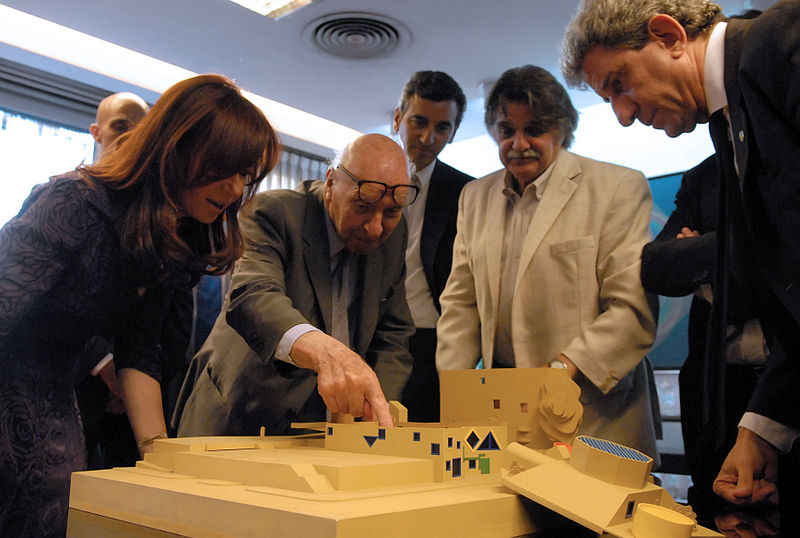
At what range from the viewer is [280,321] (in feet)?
4.57

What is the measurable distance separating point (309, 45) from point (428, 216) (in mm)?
2024

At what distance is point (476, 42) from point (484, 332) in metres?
2.43

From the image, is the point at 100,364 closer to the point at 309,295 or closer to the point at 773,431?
the point at 309,295

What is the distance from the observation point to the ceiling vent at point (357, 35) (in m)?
3.69

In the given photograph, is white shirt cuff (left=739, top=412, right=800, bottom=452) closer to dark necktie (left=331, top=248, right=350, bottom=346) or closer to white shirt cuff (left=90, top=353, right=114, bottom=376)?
dark necktie (left=331, top=248, right=350, bottom=346)

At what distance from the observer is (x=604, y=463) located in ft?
2.71

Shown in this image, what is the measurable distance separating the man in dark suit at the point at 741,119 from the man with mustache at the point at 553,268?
43 centimetres

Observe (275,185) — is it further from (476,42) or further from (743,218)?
(743,218)

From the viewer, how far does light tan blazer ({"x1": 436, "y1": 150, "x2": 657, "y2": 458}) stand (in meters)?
1.73

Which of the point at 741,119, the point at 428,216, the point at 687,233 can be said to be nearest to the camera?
the point at 741,119

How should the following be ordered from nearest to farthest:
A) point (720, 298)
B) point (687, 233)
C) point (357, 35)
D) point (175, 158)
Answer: point (720, 298) < point (175, 158) < point (687, 233) < point (357, 35)

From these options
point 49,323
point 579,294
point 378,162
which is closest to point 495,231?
point 579,294

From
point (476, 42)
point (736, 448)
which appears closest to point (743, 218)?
point (736, 448)

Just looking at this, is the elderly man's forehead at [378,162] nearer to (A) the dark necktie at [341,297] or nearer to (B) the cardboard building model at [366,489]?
(A) the dark necktie at [341,297]
